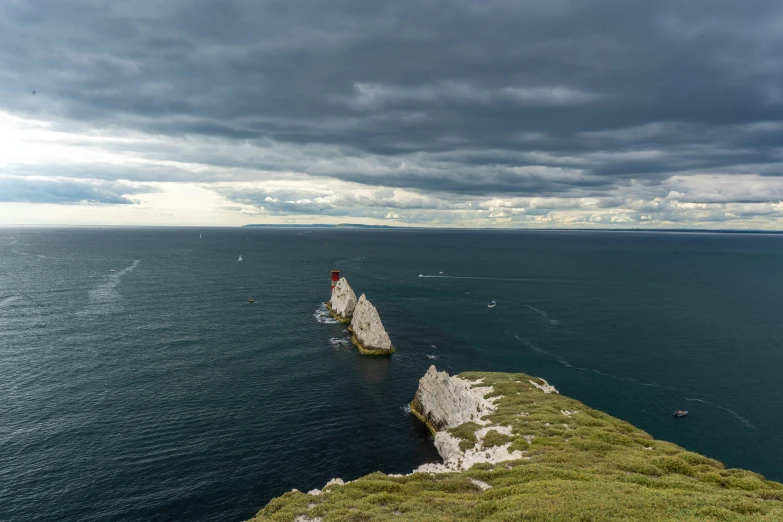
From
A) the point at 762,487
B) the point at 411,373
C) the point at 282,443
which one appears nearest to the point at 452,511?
the point at 762,487

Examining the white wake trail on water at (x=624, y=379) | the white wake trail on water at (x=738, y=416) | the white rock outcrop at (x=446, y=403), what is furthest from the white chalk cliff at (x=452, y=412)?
the white wake trail on water at (x=738, y=416)

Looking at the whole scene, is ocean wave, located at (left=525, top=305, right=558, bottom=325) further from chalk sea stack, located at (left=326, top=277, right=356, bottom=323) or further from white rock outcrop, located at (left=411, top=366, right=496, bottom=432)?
white rock outcrop, located at (left=411, top=366, right=496, bottom=432)

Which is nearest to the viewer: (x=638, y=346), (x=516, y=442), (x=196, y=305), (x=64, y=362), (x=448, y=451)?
(x=516, y=442)

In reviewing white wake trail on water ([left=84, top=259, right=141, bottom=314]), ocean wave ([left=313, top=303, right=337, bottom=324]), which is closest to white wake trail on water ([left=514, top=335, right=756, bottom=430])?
ocean wave ([left=313, top=303, right=337, bottom=324])

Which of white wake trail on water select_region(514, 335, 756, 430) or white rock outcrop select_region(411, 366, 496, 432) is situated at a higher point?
white rock outcrop select_region(411, 366, 496, 432)

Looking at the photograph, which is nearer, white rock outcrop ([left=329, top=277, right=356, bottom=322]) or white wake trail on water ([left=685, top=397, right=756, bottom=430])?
white wake trail on water ([left=685, top=397, right=756, bottom=430])

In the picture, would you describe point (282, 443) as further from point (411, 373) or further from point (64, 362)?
point (64, 362)

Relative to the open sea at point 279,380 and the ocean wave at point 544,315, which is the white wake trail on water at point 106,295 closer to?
the open sea at point 279,380
